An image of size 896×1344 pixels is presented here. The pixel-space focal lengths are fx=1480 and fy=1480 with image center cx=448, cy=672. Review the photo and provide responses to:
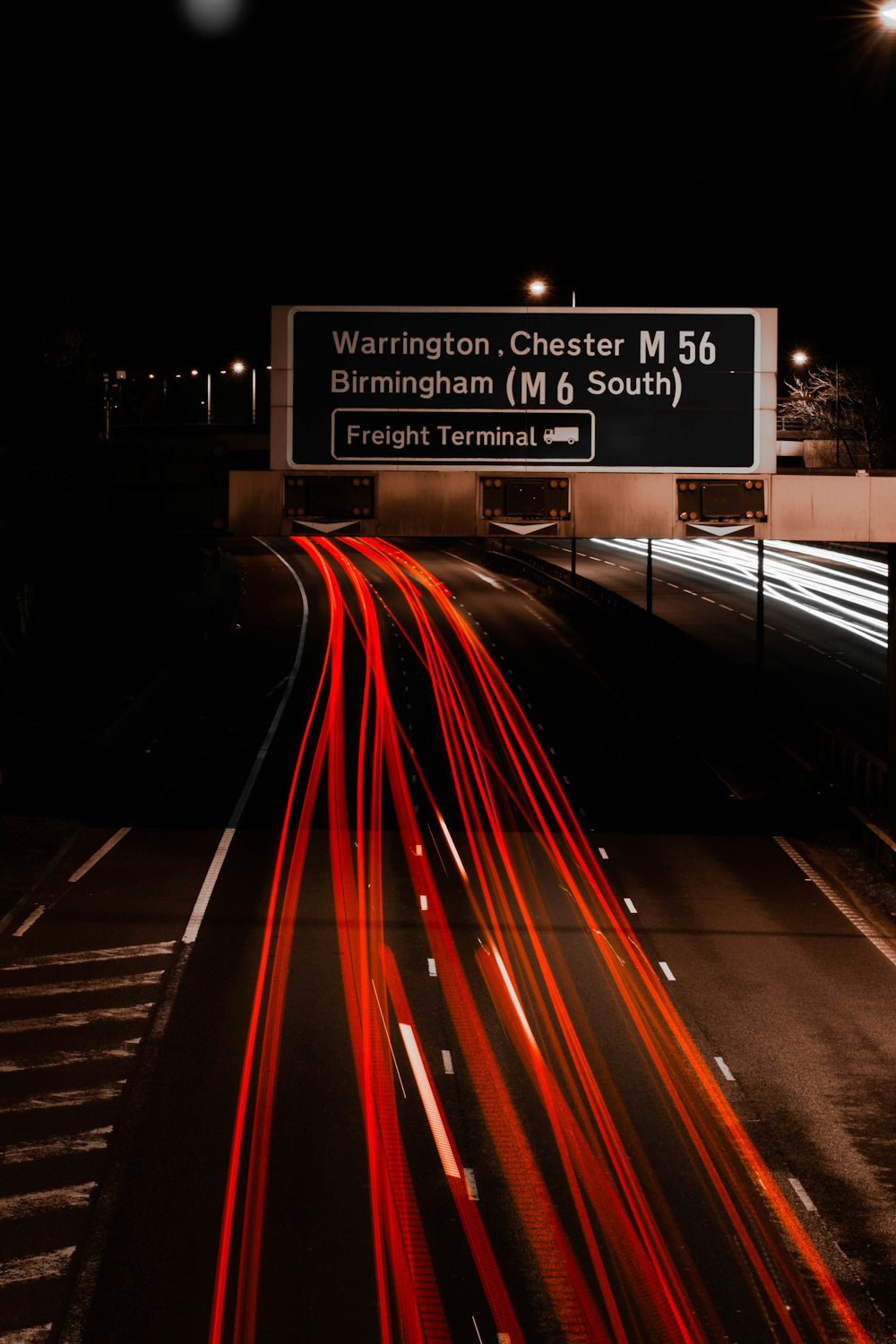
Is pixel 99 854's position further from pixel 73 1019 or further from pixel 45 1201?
pixel 45 1201

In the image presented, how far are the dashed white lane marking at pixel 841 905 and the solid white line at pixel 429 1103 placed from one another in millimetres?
8717

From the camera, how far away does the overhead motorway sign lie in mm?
22734

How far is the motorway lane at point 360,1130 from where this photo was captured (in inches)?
498

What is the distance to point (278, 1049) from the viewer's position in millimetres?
19125

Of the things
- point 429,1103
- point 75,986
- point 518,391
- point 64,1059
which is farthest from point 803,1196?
point 518,391

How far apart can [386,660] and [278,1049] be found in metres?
39.6

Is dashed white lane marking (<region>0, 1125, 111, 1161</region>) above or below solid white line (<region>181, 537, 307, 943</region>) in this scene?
below

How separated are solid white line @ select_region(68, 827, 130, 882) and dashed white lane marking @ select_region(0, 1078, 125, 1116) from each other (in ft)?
37.1

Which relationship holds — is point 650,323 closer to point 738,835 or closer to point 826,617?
point 738,835

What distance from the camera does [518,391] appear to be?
2283 cm

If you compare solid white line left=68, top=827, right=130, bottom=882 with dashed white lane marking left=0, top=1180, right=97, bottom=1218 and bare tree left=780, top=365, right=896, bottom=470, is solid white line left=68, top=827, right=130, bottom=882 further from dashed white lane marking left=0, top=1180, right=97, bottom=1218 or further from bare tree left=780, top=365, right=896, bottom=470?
bare tree left=780, top=365, right=896, bottom=470

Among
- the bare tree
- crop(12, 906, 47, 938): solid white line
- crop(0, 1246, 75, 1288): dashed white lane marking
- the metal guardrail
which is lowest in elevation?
crop(0, 1246, 75, 1288): dashed white lane marking

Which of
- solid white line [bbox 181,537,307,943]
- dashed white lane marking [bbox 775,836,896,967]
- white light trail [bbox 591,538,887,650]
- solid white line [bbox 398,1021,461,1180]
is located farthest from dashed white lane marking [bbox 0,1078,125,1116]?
white light trail [bbox 591,538,887,650]

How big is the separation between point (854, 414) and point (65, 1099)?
3161 inches
